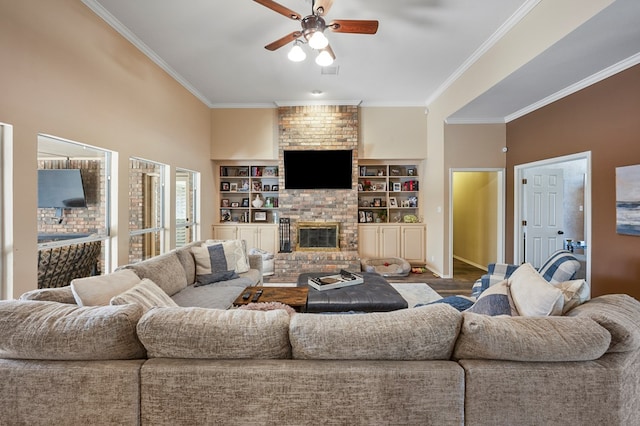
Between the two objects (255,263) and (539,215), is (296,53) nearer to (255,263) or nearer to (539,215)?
(255,263)

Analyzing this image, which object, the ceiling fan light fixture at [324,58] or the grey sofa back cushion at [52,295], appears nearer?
the grey sofa back cushion at [52,295]

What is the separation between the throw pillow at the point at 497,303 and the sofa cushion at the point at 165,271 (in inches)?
104

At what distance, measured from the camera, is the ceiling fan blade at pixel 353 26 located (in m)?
2.48

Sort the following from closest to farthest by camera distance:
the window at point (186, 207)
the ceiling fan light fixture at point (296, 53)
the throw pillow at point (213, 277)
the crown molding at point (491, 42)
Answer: the ceiling fan light fixture at point (296, 53), the crown molding at point (491, 42), the throw pillow at point (213, 277), the window at point (186, 207)

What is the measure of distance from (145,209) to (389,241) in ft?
14.4

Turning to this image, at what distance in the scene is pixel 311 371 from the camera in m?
1.05

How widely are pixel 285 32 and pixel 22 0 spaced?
7.46ft

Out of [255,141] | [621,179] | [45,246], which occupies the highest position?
[255,141]

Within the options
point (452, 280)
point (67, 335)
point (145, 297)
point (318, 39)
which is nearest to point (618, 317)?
point (67, 335)

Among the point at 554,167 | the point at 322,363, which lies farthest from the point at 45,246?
the point at 554,167

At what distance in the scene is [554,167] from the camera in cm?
455

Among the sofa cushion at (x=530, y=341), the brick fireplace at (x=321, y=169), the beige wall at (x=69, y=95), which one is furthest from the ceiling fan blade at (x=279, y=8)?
the brick fireplace at (x=321, y=169)

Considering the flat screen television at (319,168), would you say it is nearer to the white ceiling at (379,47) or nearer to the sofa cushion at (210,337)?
the white ceiling at (379,47)

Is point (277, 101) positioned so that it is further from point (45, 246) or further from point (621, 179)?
point (621, 179)
